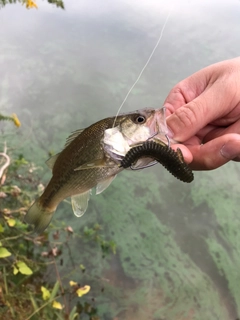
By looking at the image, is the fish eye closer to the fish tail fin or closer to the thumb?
the thumb

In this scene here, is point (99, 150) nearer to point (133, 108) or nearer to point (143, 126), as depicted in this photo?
point (143, 126)

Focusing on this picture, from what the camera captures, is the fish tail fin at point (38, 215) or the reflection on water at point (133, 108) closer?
the fish tail fin at point (38, 215)

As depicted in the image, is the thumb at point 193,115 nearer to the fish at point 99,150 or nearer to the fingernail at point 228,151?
the fish at point 99,150

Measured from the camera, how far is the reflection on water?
3994 mm

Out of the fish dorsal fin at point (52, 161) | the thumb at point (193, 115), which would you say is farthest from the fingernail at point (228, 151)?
the fish dorsal fin at point (52, 161)

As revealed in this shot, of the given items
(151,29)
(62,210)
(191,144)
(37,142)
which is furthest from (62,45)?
(191,144)

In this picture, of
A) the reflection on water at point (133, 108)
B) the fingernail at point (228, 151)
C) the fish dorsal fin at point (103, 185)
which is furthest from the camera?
the reflection on water at point (133, 108)

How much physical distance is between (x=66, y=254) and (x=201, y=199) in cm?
190

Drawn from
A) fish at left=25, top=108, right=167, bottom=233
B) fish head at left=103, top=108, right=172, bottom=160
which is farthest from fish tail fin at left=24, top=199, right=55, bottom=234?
fish head at left=103, top=108, right=172, bottom=160

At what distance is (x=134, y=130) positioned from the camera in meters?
1.76

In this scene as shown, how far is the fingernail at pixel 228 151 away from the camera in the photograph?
5.61 ft

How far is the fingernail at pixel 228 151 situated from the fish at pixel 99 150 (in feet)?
0.97

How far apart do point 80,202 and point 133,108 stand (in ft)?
11.7

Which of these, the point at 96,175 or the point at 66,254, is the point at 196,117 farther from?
the point at 66,254
